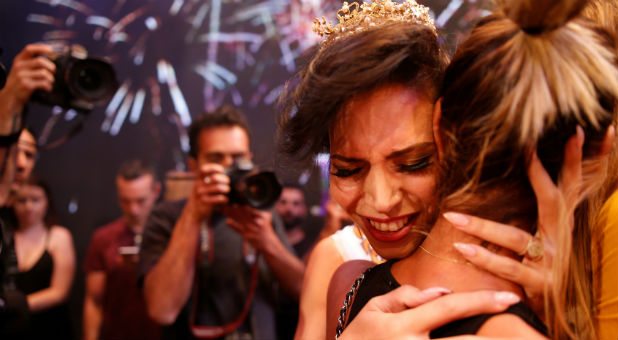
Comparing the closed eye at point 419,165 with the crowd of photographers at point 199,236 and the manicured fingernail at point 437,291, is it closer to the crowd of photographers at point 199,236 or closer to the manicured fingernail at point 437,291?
the manicured fingernail at point 437,291

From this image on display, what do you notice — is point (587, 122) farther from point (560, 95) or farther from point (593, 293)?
point (593, 293)

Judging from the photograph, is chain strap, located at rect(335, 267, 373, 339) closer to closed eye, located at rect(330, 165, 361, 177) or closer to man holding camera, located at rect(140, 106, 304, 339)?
closed eye, located at rect(330, 165, 361, 177)

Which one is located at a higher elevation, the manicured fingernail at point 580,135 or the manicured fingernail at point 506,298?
the manicured fingernail at point 580,135

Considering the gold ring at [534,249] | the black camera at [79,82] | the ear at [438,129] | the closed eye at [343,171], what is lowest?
the gold ring at [534,249]

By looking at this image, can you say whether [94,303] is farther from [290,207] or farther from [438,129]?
[438,129]

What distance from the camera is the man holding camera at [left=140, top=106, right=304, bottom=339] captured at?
2.57 m

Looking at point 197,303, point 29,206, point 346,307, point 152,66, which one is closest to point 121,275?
point 29,206

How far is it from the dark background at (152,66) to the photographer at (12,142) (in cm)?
275

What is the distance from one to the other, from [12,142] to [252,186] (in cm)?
97

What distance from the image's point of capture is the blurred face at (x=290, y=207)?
4.06m

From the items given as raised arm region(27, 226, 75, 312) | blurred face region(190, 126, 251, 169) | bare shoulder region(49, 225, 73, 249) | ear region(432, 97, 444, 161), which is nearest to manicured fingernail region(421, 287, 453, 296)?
ear region(432, 97, 444, 161)

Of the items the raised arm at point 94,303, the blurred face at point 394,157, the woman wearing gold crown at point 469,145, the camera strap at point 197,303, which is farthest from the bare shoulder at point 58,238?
the blurred face at point 394,157

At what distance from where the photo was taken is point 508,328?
33.9 inches

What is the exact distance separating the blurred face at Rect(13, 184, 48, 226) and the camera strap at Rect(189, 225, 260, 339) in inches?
62.5
